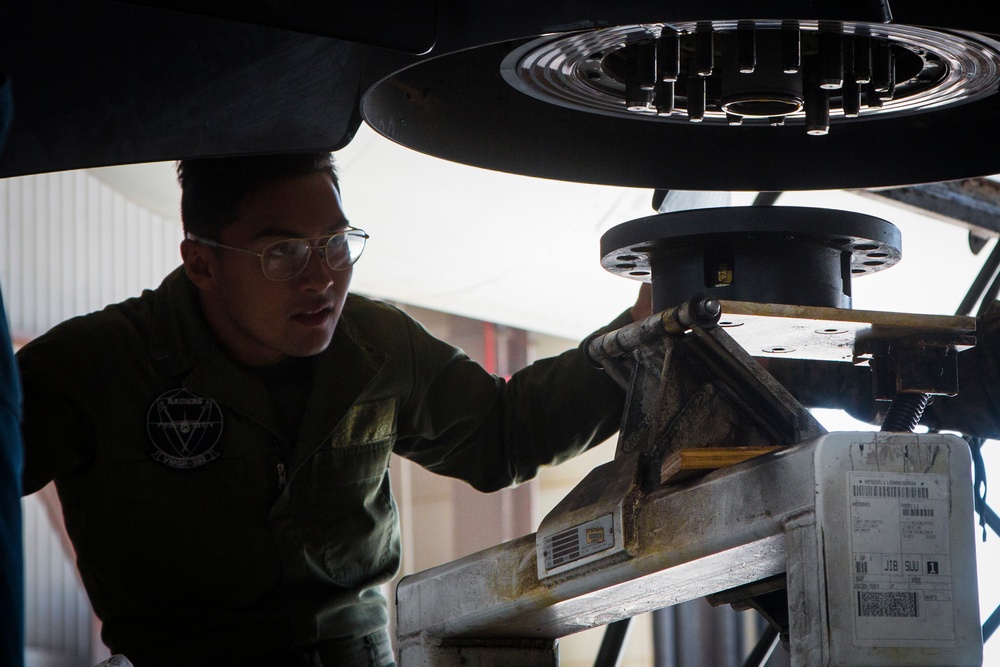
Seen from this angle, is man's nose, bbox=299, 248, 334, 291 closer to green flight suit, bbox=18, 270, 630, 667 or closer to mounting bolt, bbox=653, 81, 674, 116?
green flight suit, bbox=18, 270, 630, 667

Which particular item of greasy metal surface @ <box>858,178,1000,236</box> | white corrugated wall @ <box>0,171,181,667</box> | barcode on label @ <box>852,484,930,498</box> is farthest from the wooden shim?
white corrugated wall @ <box>0,171,181,667</box>

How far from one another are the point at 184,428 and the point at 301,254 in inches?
10.8

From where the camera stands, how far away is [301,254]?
5.23ft

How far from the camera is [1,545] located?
2.01ft

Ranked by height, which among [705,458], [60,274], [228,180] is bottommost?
[705,458]

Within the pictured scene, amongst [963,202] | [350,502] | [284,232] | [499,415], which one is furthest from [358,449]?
[963,202]

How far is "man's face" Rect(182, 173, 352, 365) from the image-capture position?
1.58 metres

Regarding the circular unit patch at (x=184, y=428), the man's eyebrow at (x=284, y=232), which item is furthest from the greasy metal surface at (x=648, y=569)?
the man's eyebrow at (x=284, y=232)

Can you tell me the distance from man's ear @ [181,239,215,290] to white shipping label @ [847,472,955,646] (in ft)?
3.54

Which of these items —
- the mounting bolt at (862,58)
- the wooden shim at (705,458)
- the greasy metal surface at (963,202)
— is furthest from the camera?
the greasy metal surface at (963,202)

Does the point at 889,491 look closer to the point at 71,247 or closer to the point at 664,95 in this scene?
the point at 664,95

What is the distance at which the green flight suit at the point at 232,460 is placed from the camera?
1.54m

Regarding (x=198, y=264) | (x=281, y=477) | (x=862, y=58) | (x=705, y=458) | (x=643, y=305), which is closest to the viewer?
(x=705, y=458)

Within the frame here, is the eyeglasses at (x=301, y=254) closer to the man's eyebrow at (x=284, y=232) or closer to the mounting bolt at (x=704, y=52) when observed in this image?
the man's eyebrow at (x=284, y=232)
